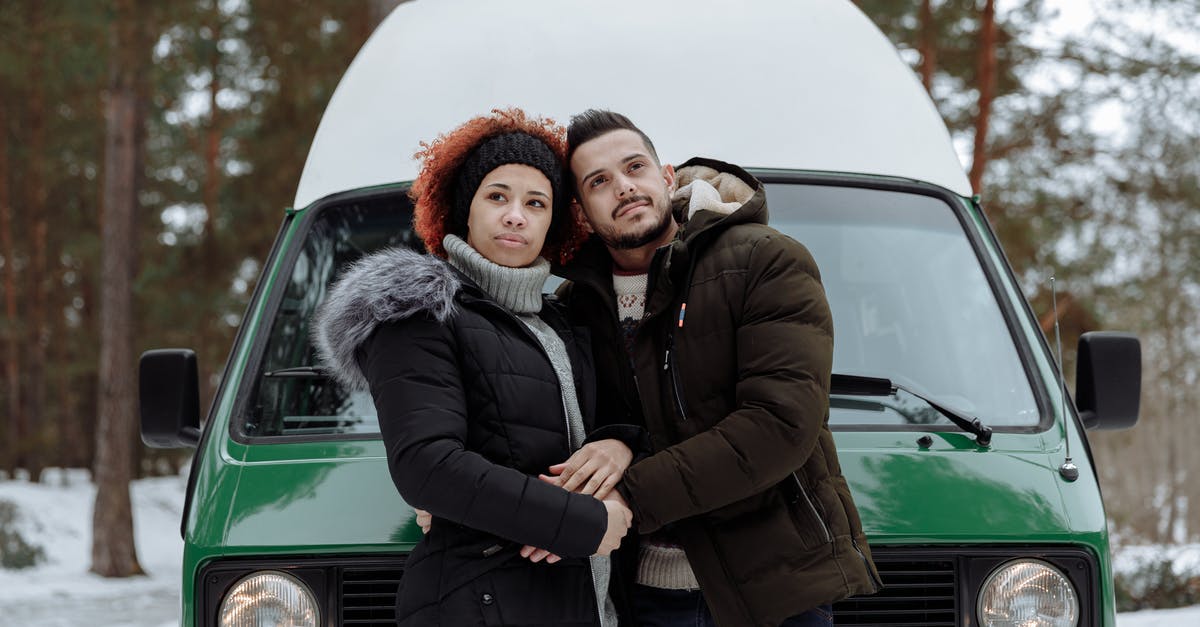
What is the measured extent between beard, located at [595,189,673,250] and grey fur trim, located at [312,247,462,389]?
0.39 m

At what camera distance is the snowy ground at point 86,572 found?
35.4ft

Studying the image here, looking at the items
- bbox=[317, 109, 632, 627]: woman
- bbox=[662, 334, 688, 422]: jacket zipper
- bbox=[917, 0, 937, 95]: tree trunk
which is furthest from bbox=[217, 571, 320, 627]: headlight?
bbox=[917, 0, 937, 95]: tree trunk

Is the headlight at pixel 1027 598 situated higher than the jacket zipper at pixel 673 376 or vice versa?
the jacket zipper at pixel 673 376

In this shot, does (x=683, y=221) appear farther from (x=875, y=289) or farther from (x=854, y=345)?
(x=875, y=289)

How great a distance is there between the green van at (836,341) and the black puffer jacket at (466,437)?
0.59 meters

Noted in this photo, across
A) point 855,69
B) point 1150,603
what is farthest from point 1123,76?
point 855,69

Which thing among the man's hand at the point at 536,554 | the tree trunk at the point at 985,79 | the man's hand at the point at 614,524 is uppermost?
the tree trunk at the point at 985,79

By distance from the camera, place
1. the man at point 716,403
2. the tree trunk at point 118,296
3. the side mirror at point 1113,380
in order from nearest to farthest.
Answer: the man at point 716,403
the side mirror at point 1113,380
the tree trunk at point 118,296

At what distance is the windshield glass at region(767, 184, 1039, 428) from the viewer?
130 inches

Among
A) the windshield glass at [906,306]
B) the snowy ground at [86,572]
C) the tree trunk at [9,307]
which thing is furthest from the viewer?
the tree trunk at [9,307]

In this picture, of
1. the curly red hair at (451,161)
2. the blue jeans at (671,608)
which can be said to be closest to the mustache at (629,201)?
the curly red hair at (451,161)

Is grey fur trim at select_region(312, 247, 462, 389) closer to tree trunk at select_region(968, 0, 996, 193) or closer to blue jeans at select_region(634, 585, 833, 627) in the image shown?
blue jeans at select_region(634, 585, 833, 627)

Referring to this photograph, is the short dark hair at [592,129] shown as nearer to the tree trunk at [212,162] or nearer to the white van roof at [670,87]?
the white van roof at [670,87]

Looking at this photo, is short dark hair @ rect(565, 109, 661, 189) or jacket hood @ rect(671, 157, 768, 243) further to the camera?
short dark hair @ rect(565, 109, 661, 189)
